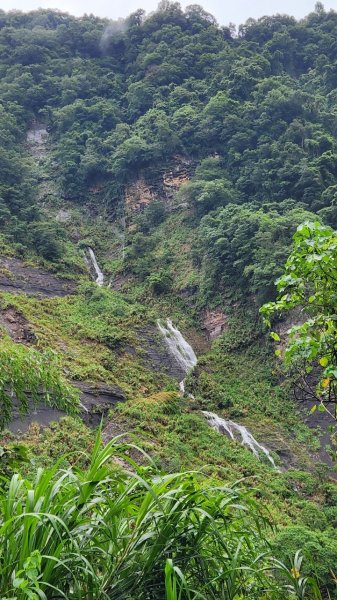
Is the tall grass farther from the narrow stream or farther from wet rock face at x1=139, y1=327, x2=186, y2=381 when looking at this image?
wet rock face at x1=139, y1=327, x2=186, y2=381

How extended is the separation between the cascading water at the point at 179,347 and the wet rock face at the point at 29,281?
17.0ft

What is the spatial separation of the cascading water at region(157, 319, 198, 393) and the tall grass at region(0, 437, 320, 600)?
59.0 ft

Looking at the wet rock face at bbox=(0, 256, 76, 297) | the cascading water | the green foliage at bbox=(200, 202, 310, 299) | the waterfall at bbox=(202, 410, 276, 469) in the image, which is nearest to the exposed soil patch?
the wet rock face at bbox=(0, 256, 76, 297)

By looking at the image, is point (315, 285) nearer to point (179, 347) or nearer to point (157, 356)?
point (157, 356)

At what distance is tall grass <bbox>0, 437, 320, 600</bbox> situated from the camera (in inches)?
69.5

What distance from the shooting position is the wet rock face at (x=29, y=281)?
22158mm

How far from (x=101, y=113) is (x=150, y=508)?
139 ft

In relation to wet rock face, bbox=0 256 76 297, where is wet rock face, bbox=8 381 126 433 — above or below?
below

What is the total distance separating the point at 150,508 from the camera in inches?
78.4

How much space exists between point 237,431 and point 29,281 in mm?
11855

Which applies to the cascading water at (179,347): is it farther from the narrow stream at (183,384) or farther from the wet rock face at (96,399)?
the wet rock face at (96,399)

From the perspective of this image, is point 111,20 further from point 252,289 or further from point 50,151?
point 252,289

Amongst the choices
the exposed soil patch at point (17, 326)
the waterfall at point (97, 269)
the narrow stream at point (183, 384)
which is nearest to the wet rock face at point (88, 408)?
the exposed soil patch at point (17, 326)

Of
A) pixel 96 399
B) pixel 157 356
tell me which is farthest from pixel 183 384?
pixel 96 399
